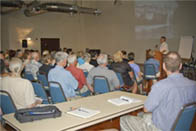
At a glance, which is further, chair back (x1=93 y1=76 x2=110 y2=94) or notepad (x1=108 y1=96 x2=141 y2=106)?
chair back (x1=93 y1=76 x2=110 y2=94)

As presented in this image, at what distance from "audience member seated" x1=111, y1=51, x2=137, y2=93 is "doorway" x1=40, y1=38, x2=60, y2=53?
9524 millimetres

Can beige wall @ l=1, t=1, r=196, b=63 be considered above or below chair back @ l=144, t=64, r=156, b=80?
above

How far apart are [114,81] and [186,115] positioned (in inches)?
72.4

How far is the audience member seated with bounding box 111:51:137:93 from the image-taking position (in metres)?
4.28

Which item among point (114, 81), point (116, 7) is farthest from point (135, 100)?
point (116, 7)

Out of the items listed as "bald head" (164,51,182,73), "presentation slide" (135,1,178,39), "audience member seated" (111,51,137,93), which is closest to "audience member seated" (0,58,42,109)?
"bald head" (164,51,182,73)

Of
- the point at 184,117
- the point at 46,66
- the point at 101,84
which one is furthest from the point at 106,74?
the point at 184,117

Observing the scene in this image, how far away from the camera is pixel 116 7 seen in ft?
41.3

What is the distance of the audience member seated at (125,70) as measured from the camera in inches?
169

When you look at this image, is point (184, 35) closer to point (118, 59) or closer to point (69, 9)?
point (69, 9)

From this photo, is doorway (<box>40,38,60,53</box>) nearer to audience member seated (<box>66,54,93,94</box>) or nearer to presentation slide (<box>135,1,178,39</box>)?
presentation slide (<box>135,1,178,39</box>)

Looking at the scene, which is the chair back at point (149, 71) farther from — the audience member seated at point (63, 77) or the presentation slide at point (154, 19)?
the presentation slide at point (154, 19)

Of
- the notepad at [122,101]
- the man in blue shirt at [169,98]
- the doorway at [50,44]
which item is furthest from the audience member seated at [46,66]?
the doorway at [50,44]

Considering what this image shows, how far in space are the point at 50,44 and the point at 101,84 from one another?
1053 cm
